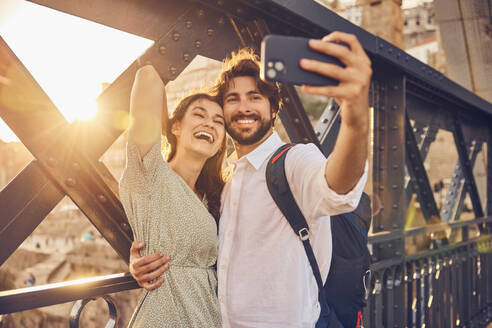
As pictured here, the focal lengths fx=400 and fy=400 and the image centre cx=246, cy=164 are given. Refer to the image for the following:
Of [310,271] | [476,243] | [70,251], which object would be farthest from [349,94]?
[70,251]

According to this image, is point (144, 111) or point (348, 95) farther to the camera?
point (144, 111)

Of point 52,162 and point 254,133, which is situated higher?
point 254,133

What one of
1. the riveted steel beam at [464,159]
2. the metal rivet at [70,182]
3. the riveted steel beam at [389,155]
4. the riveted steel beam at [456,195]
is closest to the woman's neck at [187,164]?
the metal rivet at [70,182]

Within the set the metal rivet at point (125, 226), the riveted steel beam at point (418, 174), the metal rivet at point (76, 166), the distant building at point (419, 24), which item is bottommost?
the metal rivet at point (125, 226)

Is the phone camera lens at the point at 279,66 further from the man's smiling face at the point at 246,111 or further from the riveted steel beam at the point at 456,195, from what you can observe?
the riveted steel beam at the point at 456,195

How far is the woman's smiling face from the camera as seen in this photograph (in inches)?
72.0

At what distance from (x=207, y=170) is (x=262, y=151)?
437 mm

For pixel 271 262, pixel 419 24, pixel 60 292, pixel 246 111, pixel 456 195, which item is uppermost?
pixel 419 24

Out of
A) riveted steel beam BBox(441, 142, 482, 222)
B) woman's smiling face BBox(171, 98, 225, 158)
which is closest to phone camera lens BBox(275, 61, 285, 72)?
woman's smiling face BBox(171, 98, 225, 158)

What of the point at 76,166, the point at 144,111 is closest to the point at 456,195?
the point at 144,111

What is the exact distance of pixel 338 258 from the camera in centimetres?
157

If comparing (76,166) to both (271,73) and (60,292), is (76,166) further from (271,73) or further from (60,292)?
(271,73)

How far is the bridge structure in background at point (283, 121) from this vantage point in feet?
4.31

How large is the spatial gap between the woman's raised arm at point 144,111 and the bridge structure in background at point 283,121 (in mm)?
86
